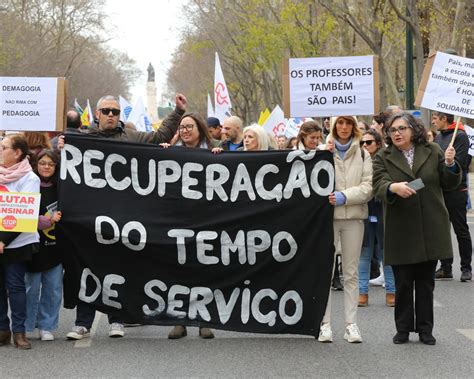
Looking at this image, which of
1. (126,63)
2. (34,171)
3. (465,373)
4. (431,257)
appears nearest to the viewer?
(465,373)

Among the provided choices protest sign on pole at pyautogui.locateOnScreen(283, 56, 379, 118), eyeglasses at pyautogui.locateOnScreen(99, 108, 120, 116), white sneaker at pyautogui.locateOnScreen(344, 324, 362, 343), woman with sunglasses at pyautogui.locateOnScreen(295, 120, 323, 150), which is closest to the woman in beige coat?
white sneaker at pyautogui.locateOnScreen(344, 324, 362, 343)

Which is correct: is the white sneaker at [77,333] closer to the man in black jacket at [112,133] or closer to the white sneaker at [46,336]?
the man in black jacket at [112,133]

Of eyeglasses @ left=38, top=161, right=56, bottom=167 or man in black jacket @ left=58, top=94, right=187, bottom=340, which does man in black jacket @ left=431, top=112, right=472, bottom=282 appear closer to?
man in black jacket @ left=58, top=94, right=187, bottom=340

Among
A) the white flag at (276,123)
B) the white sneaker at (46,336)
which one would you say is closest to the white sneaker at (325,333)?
the white sneaker at (46,336)

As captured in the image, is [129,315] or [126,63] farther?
[126,63]

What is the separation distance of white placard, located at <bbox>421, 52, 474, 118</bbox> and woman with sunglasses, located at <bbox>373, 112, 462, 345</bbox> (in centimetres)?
72

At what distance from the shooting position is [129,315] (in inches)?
325

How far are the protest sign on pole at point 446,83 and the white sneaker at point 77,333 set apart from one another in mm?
3230

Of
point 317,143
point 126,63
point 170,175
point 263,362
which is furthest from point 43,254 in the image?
point 126,63

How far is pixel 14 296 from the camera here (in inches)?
313

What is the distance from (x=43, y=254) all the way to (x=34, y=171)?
674 mm

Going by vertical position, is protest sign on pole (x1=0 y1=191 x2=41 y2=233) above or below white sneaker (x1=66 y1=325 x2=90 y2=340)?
above

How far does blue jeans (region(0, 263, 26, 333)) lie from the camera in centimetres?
794

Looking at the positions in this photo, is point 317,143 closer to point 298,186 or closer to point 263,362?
point 298,186
